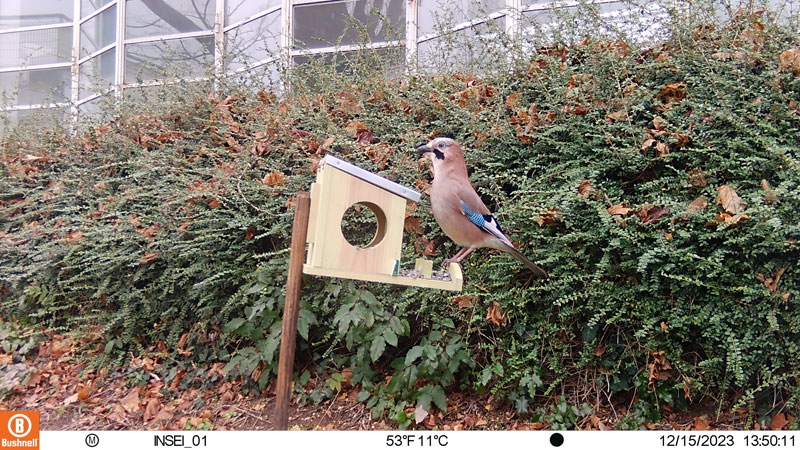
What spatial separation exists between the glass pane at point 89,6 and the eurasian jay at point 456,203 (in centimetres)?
1032

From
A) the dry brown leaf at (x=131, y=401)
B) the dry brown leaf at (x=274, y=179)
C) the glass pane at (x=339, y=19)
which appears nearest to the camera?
the dry brown leaf at (x=131, y=401)

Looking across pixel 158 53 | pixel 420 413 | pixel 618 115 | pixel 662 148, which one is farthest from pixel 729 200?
pixel 158 53

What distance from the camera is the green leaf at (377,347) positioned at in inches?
127

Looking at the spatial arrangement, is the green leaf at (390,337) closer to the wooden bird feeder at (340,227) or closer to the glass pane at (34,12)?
the wooden bird feeder at (340,227)

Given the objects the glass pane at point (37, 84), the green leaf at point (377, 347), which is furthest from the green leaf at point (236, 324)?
the glass pane at point (37, 84)

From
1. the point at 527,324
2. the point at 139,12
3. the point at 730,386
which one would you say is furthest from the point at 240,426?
the point at 139,12

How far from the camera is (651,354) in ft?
9.61

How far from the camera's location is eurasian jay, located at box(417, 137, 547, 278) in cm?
233

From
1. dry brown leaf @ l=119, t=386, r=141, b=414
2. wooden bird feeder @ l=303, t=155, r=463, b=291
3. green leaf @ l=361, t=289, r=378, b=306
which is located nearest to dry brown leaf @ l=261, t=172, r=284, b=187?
green leaf @ l=361, t=289, r=378, b=306

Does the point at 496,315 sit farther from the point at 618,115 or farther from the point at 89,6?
the point at 89,6

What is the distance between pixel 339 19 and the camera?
768 centimetres

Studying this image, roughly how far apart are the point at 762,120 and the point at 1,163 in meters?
7.87

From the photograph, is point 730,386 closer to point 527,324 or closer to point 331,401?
point 527,324

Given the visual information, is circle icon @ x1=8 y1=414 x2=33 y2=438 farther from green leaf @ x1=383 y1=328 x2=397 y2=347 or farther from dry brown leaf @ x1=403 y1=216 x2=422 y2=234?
dry brown leaf @ x1=403 y1=216 x2=422 y2=234
